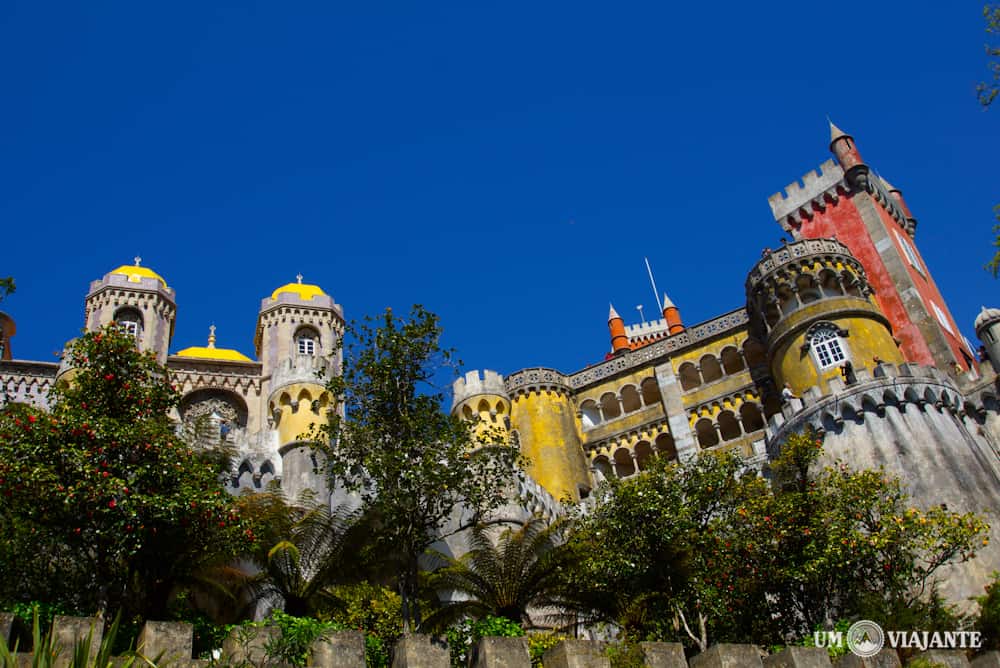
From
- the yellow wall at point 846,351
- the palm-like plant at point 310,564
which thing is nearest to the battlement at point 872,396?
the yellow wall at point 846,351

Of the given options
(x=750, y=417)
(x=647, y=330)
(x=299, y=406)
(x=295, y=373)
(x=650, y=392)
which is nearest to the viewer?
(x=299, y=406)

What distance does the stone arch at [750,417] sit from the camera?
4299 centimetres

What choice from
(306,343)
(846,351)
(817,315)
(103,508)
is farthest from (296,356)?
(103,508)

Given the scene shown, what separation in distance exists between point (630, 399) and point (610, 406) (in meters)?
1.14

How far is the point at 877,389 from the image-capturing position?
105 ft

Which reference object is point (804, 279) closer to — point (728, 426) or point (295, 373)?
point (728, 426)

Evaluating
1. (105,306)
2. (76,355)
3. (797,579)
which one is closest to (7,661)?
(76,355)

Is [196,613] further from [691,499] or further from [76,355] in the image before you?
[691,499]

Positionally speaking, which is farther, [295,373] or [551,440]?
[551,440]

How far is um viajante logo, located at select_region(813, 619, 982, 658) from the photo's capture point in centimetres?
1969

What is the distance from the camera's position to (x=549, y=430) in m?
44.2

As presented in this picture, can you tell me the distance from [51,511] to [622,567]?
11.8m

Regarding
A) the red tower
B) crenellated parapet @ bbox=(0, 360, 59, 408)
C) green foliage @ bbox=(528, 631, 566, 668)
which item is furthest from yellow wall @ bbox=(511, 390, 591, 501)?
green foliage @ bbox=(528, 631, 566, 668)

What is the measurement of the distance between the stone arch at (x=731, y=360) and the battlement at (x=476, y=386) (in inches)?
433
